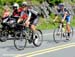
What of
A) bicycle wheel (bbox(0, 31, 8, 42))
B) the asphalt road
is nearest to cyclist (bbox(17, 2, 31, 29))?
the asphalt road

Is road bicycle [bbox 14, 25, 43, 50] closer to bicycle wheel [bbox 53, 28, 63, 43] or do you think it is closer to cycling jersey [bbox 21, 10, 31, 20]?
cycling jersey [bbox 21, 10, 31, 20]

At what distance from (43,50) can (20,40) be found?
1.04 metres

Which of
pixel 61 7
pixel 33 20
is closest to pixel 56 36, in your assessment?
pixel 61 7

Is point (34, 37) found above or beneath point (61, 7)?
beneath

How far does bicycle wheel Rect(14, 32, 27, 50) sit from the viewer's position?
1538cm

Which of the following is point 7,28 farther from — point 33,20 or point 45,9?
point 45,9

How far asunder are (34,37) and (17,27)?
2.76ft

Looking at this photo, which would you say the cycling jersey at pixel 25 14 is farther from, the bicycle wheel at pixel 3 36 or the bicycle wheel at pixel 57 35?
the bicycle wheel at pixel 57 35

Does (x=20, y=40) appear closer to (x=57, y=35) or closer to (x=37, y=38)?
(x=37, y=38)

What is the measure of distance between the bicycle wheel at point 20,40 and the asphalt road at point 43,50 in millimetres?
182

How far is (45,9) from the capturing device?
3091cm


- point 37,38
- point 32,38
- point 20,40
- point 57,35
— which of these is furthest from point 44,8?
point 20,40

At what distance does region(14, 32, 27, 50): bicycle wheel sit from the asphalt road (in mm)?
182

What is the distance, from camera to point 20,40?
1549 centimetres
